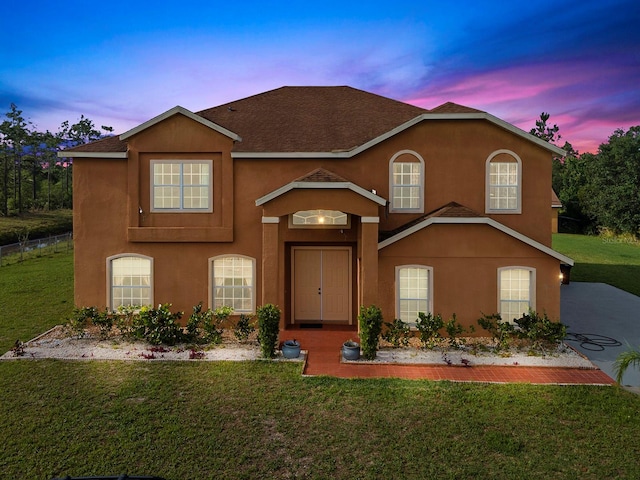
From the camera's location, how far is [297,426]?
7902 mm

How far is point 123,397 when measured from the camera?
29.6ft

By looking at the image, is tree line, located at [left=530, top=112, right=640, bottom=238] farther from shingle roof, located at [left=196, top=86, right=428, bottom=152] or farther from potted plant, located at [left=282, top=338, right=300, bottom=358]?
potted plant, located at [left=282, top=338, right=300, bottom=358]

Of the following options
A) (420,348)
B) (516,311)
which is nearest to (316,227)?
(420,348)

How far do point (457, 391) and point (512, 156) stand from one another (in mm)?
8938

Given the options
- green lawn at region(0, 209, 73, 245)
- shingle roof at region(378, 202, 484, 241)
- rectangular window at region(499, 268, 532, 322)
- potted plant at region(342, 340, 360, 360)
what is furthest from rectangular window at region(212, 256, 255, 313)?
green lawn at region(0, 209, 73, 245)

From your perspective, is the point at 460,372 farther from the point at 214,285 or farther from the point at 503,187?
the point at 214,285

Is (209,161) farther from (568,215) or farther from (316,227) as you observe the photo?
→ (568,215)

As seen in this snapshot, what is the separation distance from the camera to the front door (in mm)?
15391

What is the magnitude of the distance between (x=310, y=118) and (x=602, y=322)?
553 inches

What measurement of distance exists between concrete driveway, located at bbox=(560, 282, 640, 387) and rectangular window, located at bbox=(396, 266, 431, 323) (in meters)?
4.85

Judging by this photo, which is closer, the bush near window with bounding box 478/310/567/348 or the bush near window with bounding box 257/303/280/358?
the bush near window with bounding box 257/303/280/358

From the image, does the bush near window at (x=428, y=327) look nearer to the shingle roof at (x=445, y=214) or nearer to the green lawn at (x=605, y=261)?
the shingle roof at (x=445, y=214)

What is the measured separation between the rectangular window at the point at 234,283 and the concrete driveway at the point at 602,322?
10862 mm

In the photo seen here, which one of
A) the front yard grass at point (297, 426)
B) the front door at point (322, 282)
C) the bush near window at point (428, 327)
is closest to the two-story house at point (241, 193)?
the front door at point (322, 282)
